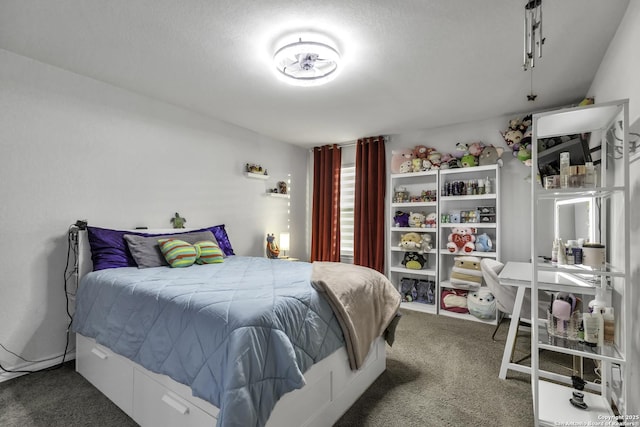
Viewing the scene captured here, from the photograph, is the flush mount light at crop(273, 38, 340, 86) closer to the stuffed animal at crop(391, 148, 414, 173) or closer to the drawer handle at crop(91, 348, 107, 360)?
the stuffed animal at crop(391, 148, 414, 173)

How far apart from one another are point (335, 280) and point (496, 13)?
6.40 feet

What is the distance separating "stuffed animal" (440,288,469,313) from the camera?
12.5 feet

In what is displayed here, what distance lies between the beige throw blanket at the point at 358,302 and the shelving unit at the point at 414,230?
6.33 ft

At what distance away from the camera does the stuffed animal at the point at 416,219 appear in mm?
4244

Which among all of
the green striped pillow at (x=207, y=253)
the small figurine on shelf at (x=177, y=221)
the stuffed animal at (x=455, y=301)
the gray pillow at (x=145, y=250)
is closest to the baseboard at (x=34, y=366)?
the gray pillow at (x=145, y=250)

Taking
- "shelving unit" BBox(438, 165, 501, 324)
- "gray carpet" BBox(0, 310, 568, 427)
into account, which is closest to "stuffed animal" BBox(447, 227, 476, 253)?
"shelving unit" BBox(438, 165, 501, 324)

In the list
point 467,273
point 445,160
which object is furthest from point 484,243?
point 445,160

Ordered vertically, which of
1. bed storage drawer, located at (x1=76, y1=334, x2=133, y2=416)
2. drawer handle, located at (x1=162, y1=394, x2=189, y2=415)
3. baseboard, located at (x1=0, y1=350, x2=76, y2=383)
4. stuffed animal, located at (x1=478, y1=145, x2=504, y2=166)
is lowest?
baseboard, located at (x1=0, y1=350, x2=76, y2=383)

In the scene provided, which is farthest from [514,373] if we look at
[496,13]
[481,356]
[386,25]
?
[386,25]

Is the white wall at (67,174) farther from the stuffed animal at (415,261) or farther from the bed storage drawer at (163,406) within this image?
the stuffed animal at (415,261)

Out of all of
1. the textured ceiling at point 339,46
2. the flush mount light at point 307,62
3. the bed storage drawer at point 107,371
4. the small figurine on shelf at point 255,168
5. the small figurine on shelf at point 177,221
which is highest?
the textured ceiling at point 339,46

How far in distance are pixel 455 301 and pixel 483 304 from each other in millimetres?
341

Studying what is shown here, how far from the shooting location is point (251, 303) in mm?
1497

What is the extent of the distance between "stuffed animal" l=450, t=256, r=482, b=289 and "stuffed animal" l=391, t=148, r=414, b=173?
1.43 m
